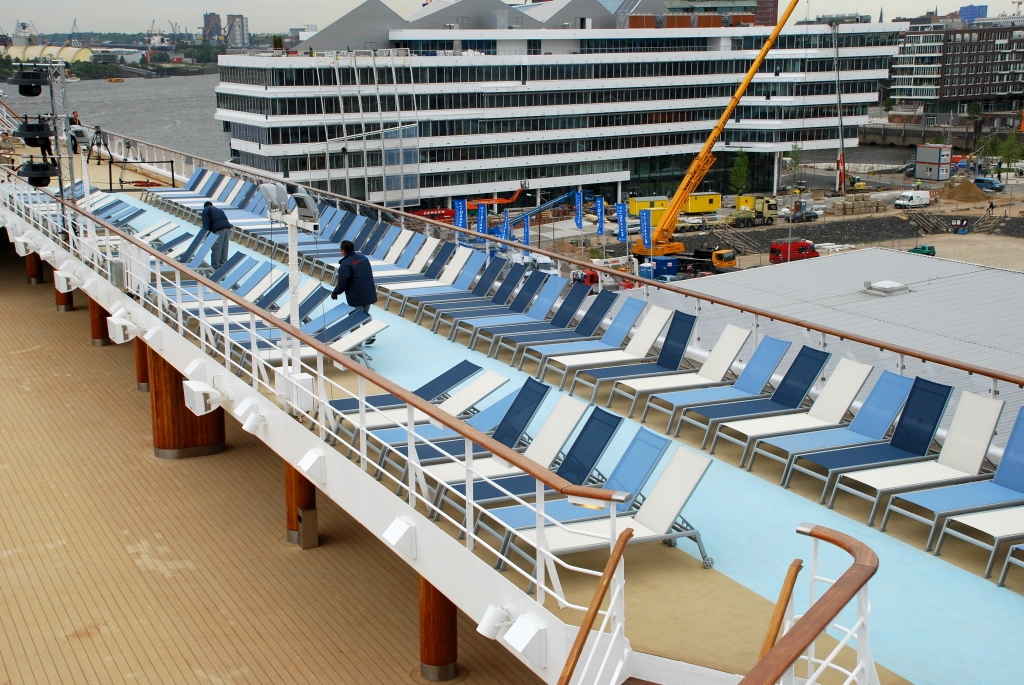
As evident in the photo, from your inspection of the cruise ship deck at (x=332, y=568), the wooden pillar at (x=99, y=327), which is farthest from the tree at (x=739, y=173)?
the cruise ship deck at (x=332, y=568)

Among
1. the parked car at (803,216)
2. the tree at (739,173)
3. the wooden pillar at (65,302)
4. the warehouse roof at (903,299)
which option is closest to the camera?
the wooden pillar at (65,302)

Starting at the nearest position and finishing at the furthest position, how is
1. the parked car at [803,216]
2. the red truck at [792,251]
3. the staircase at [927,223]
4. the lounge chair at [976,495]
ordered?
the lounge chair at [976,495] < the red truck at [792,251] < the parked car at [803,216] < the staircase at [927,223]

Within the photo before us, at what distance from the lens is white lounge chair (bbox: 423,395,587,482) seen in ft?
21.1

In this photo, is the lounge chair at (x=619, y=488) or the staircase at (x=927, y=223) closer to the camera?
the lounge chair at (x=619, y=488)

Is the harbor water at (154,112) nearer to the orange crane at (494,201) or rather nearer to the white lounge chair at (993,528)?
the orange crane at (494,201)

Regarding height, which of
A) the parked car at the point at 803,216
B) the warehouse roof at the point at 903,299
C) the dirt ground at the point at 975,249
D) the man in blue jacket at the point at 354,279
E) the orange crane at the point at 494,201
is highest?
the man in blue jacket at the point at 354,279

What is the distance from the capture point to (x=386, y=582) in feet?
27.7

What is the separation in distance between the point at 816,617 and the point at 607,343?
678 cm

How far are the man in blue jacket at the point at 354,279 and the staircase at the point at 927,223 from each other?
70.6 meters

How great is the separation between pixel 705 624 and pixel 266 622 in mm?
4055

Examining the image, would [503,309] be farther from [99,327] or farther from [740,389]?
[99,327]

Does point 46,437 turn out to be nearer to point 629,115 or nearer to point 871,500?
point 871,500

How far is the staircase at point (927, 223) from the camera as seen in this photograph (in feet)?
243

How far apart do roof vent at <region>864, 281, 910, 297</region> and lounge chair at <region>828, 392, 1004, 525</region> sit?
22623mm
